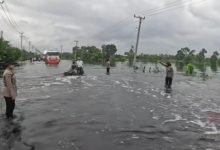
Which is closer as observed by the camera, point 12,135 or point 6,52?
point 12,135

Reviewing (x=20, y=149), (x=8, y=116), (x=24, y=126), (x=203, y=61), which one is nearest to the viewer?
(x=20, y=149)

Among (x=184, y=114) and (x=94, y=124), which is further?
(x=184, y=114)

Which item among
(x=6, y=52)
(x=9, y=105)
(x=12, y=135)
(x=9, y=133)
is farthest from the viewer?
(x=6, y=52)

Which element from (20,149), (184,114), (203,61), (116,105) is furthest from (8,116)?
(203,61)

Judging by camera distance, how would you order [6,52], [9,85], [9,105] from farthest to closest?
[6,52] → [9,105] → [9,85]

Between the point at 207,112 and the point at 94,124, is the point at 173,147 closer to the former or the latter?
the point at 94,124

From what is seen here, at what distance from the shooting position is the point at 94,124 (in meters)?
13.2

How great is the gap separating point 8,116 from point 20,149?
4.36 m

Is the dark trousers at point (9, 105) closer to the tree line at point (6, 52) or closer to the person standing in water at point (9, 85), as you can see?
the person standing in water at point (9, 85)

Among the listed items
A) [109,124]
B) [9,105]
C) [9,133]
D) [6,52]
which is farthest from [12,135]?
[6,52]

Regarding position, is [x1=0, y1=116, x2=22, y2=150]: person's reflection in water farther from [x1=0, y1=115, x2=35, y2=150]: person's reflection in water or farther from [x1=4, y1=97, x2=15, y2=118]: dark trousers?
[x1=4, y1=97, x2=15, y2=118]: dark trousers

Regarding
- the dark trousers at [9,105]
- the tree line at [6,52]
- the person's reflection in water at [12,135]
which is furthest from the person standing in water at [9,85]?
the tree line at [6,52]

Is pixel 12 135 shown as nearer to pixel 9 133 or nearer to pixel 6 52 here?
pixel 9 133

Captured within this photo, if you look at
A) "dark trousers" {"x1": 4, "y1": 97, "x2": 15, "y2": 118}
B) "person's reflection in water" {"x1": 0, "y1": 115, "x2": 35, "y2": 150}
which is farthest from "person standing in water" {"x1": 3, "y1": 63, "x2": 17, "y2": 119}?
"person's reflection in water" {"x1": 0, "y1": 115, "x2": 35, "y2": 150}
